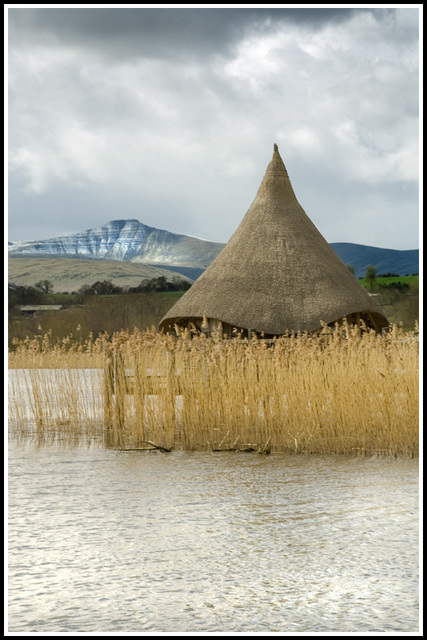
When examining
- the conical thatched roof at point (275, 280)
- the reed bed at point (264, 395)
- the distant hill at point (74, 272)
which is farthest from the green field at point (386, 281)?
the reed bed at point (264, 395)

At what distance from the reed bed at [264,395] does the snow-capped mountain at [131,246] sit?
324ft

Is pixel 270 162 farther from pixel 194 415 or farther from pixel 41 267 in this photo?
pixel 41 267

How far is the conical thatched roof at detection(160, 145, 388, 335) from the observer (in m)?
14.6

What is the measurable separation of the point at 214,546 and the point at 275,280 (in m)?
11.1

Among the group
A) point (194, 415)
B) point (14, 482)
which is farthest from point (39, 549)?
point (194, 415)

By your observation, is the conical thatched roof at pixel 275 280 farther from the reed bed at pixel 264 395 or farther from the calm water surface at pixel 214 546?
the calm water surface at pixel 214 546

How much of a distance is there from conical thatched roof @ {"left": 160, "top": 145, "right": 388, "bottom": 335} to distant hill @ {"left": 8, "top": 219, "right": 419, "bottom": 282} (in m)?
85.8

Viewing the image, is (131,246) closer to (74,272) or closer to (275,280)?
(74,272)

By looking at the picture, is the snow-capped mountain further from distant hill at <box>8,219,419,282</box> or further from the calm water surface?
the calm water surface

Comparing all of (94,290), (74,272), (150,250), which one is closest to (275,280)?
(94,290)

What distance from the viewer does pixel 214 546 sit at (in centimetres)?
414

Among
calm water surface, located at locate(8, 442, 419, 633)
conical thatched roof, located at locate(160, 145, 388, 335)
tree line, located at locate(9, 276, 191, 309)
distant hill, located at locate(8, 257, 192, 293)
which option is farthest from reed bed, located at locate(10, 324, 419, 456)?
distant hill, located at locate(8, 257, 192, 293)

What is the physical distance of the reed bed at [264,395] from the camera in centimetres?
696

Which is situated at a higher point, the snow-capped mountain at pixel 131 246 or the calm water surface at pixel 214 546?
the snow-capped mountain at pixel 131 246
